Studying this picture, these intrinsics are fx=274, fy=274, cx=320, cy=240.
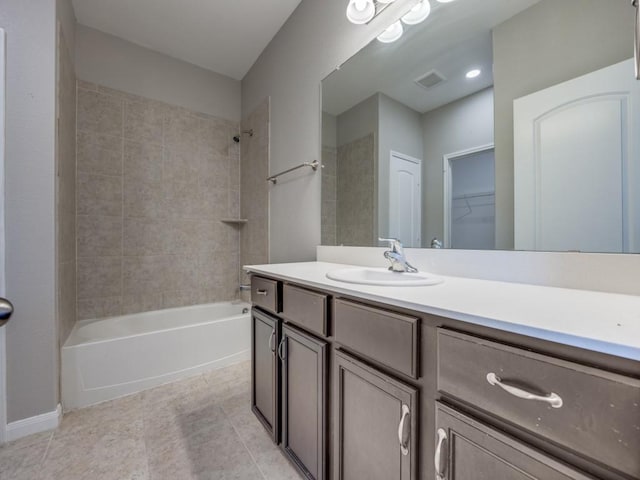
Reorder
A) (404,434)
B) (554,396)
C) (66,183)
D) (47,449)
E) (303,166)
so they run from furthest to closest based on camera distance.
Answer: (303,166), (66,183), (47,449), (404,434), (554,396)

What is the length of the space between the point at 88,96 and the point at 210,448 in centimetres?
267

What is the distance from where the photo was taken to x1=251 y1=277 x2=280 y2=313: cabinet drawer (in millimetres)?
1195

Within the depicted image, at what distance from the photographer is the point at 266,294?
4.18 feet

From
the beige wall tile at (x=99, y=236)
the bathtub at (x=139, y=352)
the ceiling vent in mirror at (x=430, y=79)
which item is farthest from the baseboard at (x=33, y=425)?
the ceiling vent in mirror at (x=430, y=79)

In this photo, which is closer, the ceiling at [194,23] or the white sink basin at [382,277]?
the white sink basin at [382,277]

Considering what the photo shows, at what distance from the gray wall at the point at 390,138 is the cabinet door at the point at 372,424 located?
2.54ft

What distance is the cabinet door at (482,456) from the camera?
455mm

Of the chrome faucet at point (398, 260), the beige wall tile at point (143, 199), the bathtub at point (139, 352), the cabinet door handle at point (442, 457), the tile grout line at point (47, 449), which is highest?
the beige wall tile at point (143, 199)

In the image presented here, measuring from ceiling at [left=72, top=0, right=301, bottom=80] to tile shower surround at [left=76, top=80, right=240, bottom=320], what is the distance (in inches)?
18.8

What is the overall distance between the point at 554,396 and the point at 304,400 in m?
0.83

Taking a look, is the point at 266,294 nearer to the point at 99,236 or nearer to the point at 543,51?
the point at 543,51

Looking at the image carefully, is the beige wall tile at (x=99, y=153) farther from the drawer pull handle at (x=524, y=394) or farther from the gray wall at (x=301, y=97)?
the drawer pull handle at (x=524, y=394)

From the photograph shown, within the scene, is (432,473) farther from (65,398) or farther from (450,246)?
(65,398)

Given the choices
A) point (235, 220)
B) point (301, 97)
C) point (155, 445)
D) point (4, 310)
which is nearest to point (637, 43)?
point (301, 97)
